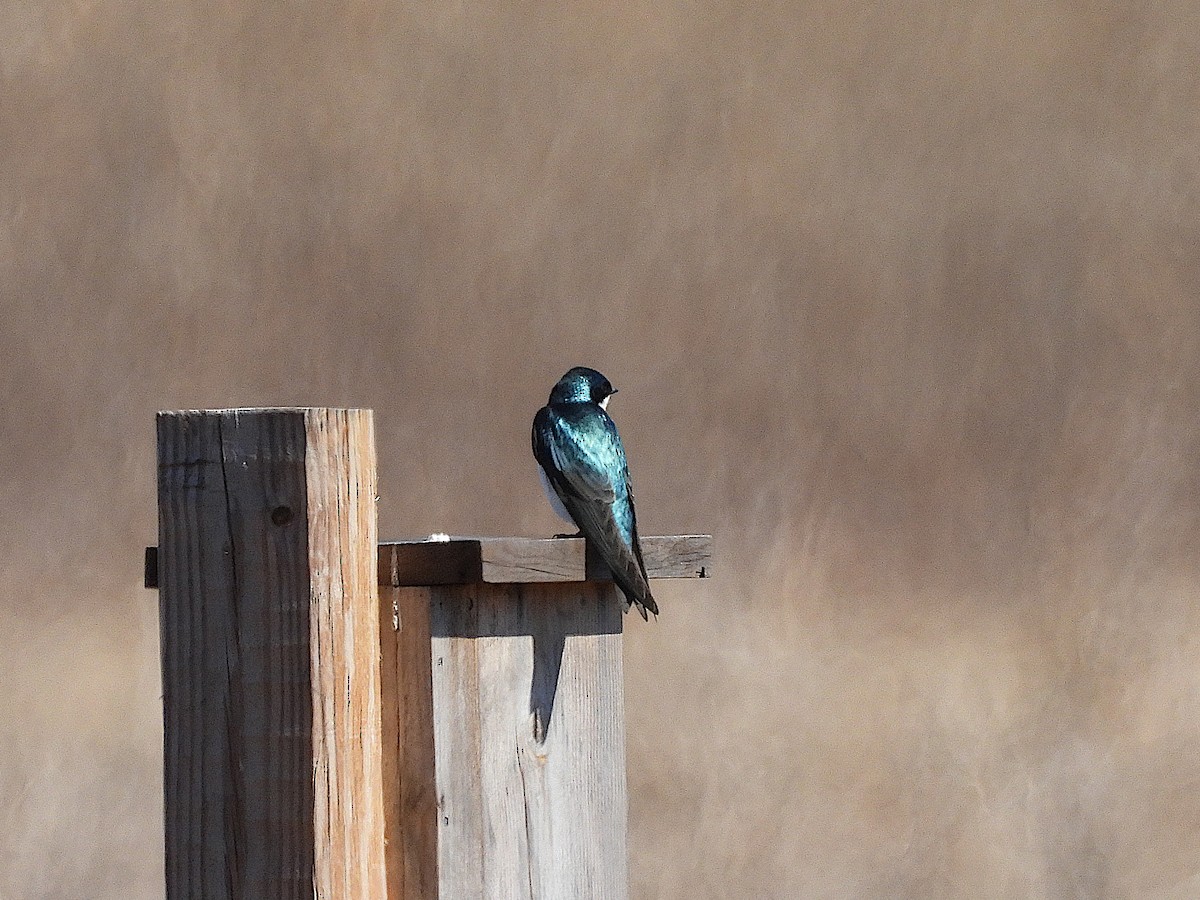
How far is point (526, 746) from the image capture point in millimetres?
2139

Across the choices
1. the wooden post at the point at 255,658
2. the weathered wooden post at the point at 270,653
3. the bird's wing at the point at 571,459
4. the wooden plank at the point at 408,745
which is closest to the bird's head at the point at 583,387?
the bird's wing at the point at 571,459

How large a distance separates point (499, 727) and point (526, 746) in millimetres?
45

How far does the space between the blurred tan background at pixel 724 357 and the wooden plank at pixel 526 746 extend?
147 inches

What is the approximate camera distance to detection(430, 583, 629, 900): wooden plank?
6.72 feet

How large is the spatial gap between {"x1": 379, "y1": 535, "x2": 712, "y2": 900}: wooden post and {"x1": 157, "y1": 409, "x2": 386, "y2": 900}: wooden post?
0.46m

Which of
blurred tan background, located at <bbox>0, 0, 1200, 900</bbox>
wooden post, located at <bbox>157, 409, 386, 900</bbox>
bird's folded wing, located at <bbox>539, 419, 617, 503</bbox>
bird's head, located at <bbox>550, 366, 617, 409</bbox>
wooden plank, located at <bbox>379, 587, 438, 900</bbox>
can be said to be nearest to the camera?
wooden post, located at <bbox>157, 409, 386, 900</bbox>

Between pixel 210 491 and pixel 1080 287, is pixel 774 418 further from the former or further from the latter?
pixel 210 491

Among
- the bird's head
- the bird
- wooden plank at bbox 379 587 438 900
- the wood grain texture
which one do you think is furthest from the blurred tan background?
the wood grain texture

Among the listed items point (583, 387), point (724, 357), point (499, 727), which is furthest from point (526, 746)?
point (724, 357)

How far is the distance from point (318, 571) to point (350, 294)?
4.78 meters

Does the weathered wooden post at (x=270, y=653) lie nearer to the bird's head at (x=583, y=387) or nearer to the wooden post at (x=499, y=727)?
the wooden post at (x=499, y=727)

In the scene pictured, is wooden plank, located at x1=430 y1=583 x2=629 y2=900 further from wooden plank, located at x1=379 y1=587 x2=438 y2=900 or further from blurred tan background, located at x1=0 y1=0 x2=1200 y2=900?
blurred tan background, located at x1=0 y1=0 x2=1200 y2=900

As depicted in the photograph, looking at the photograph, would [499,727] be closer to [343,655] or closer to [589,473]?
[343,655]

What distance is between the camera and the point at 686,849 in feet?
19.2
